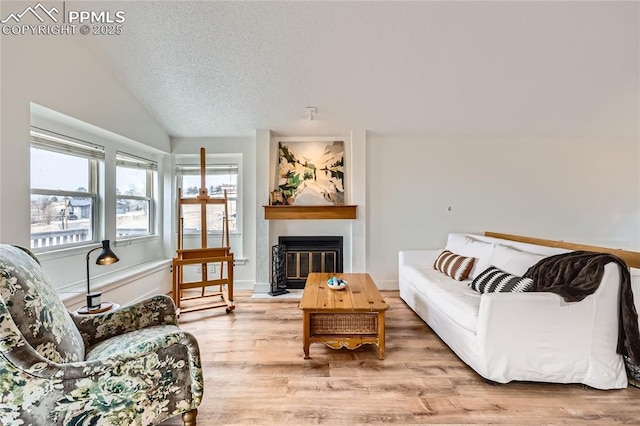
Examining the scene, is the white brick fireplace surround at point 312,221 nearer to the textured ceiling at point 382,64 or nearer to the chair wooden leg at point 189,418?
the textured ceiling at point 382,64

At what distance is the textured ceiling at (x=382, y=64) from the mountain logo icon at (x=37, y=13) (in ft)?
1.17

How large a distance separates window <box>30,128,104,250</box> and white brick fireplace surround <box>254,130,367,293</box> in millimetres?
1953

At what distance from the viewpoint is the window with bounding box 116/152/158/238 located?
3674mm

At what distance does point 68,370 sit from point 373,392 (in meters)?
1.70

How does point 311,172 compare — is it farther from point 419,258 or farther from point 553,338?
point 553,338

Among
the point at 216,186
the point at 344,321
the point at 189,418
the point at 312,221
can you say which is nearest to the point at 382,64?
the point at 312,221

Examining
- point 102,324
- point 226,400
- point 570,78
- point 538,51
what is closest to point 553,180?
point 570,78

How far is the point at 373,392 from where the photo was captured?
75.6 inches

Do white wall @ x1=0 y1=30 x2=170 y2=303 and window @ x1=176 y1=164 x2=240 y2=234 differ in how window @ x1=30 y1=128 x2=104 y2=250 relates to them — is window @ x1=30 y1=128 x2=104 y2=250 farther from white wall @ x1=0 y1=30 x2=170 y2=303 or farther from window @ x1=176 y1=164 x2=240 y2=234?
window @ x1=176 y1=164 x2=240 y2=234

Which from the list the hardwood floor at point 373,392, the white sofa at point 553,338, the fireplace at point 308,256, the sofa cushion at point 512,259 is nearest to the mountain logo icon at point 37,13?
the hardwood floor at point 373,392

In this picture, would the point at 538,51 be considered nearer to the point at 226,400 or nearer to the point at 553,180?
the point at 553,180

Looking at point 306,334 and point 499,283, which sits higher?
point 499,283

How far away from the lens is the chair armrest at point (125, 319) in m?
1.77

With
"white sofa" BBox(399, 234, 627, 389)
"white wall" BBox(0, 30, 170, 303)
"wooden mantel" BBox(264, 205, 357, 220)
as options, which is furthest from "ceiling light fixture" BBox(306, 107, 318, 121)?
"white sofa" BBox(399, 234, 627, 389)
